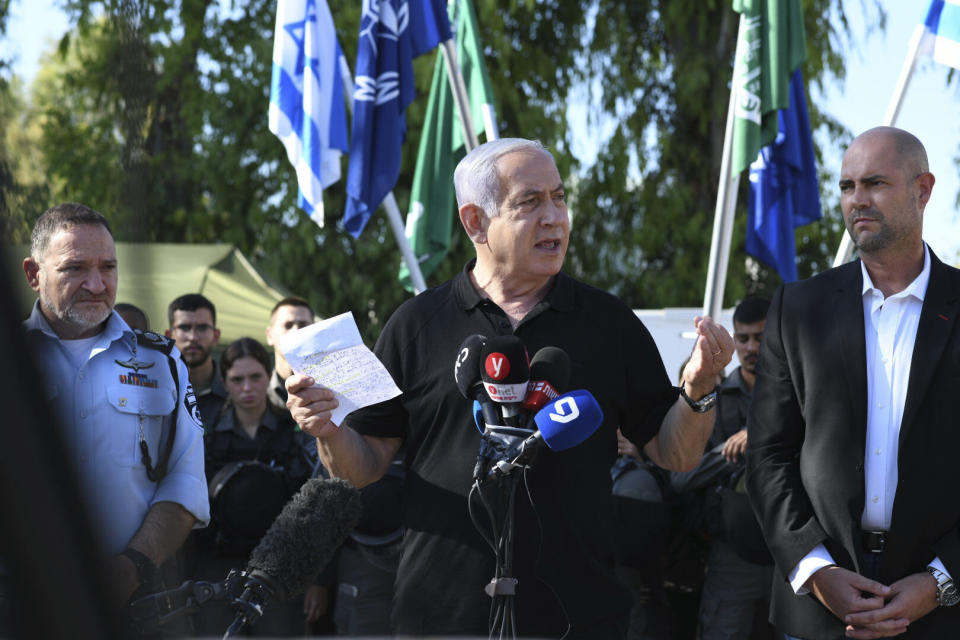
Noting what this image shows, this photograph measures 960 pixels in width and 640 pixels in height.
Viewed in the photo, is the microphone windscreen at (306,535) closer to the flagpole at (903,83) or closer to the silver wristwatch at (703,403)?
the silver wristwatch at (703,403)

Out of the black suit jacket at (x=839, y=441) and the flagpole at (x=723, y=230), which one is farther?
the flagpole at (x=723, y=230)

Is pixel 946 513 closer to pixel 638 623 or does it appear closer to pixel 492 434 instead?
pixel 492 434

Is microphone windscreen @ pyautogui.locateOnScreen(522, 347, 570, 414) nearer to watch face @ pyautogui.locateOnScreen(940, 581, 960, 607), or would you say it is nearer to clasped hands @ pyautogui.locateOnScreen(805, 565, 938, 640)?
clasped hands @ pyautogui.locateOnScreen(805, 565, 938, 640)

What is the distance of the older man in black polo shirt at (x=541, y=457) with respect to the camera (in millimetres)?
2730

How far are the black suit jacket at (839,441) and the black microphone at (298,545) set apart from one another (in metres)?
1.35

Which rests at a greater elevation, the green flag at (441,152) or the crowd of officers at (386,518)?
the green flag at (441,152)

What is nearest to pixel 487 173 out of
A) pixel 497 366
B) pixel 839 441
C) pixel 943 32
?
pixel 497 366

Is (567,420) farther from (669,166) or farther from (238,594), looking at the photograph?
(669,166)

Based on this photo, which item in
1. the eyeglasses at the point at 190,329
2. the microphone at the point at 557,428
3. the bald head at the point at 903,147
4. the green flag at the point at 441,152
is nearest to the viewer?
the microphone at the point at 557,428

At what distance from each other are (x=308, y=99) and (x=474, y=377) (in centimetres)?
564

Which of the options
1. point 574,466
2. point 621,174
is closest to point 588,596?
point 574,466

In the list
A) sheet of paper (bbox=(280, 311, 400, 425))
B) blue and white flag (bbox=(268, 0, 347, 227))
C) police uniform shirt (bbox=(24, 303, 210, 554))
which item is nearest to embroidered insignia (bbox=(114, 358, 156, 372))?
police uniform shirt (bbox=(24, 303, 210, 554))

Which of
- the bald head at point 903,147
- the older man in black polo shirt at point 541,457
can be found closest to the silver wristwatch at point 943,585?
the older man in black polo shirt at point 541,457

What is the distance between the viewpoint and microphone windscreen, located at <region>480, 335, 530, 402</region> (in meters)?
2.36
